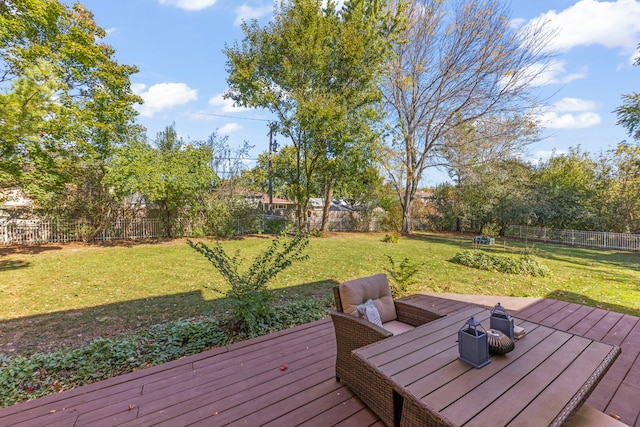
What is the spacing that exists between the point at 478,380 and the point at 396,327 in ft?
3.82

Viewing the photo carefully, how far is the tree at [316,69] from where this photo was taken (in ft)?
36.7

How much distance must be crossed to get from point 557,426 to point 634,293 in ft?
21.9

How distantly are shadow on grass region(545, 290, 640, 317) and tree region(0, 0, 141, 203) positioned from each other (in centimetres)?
1134

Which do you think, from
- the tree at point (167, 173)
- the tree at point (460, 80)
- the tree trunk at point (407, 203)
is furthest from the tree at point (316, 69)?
the tree trunk at point (407, 203)

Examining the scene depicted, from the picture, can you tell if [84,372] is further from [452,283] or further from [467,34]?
[467,34]

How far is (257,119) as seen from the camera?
14953 millimetres

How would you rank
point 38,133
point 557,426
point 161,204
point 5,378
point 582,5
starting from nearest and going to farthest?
point 557,426, point 5,378, point 38,133, point 582,5, point 161,204

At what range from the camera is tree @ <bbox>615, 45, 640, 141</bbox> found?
10259 millimetres

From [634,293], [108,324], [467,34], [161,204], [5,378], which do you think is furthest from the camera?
[467,34]

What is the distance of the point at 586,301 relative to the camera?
472cm

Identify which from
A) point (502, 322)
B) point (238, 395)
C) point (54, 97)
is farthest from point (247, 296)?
point (54, 97)

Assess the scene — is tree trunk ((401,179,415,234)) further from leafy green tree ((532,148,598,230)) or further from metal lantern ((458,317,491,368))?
metal lantern ((458,317,491,368))

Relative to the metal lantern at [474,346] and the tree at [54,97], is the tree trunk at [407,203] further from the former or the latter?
the metal lantern at [474,346]

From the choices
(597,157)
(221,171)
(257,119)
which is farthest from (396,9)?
(597,157)
